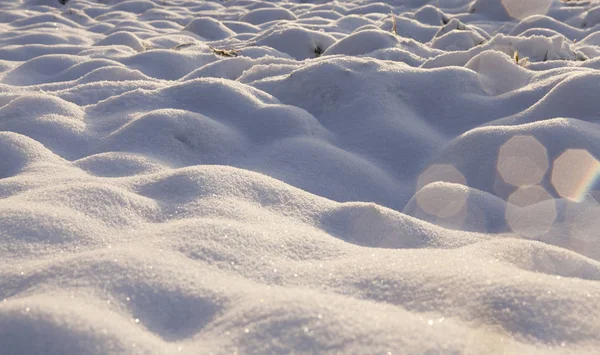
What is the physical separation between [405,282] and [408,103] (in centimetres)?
131

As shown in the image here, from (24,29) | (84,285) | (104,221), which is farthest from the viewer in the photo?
(24,29)

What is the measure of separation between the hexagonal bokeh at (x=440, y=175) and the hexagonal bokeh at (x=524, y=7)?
3316mm

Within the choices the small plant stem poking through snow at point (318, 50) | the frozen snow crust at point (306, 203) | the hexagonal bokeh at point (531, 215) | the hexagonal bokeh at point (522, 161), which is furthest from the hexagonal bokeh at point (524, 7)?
the hexagonal bokeh at point (531, 215)

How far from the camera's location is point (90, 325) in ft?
2.36

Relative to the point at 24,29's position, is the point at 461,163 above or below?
above

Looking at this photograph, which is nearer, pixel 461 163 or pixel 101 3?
pixel 461 163

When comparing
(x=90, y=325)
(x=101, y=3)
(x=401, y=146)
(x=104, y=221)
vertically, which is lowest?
(x=101, y=3)

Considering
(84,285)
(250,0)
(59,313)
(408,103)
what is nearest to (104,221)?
(84,285)

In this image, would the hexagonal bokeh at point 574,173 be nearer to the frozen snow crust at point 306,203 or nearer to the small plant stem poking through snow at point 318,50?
the frozen snow crust at point 306,203

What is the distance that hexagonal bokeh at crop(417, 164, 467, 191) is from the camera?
1635mm

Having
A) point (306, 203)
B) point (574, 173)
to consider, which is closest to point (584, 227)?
point (574, 173)

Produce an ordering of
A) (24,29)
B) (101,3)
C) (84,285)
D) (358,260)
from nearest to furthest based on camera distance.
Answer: (84,285) < (358,260) < (24,29) < (101,3)

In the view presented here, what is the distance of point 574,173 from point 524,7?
3439mm

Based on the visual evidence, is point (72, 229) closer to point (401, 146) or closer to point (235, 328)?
point (235, 328)
